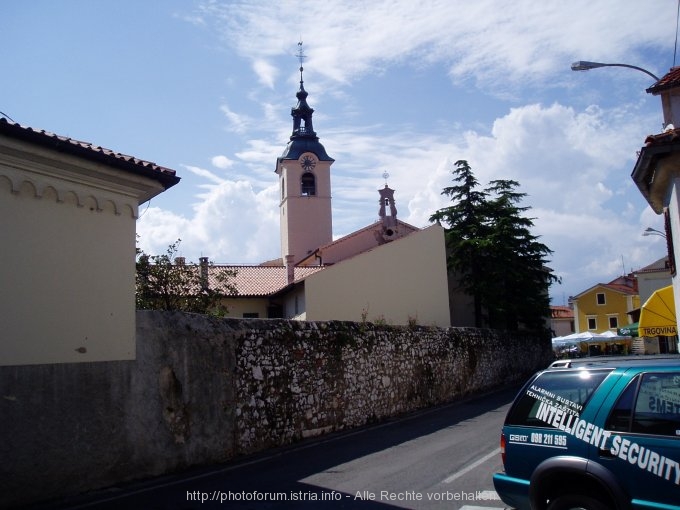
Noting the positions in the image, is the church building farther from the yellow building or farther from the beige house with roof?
the yellow building

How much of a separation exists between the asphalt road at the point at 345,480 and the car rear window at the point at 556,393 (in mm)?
1878

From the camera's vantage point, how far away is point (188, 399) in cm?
1112

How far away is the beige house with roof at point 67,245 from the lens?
339 inches

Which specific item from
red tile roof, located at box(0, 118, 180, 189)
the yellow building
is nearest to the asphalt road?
red tile roof, located at box(0, 118, 180, 189)

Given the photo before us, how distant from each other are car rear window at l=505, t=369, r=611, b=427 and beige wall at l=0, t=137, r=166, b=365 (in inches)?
251

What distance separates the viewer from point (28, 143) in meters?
8.52

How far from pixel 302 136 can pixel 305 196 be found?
5457 millimetres

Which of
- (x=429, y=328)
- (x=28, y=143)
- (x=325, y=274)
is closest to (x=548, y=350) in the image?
(x=325, y=274)

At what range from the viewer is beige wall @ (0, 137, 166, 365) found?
8625mm

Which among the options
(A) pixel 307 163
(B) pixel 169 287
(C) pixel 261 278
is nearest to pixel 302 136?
(A) pixel 307 163

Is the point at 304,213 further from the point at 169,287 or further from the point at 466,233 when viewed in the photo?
the point at 169,287

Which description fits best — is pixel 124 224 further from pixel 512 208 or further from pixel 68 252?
pixel 512 208

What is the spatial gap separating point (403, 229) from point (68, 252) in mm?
35759

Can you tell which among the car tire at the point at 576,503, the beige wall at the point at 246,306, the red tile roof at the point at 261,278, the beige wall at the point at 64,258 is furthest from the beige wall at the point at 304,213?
the car tire at the point at 576,503
